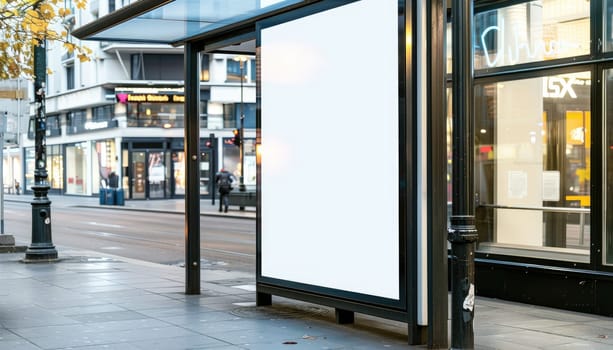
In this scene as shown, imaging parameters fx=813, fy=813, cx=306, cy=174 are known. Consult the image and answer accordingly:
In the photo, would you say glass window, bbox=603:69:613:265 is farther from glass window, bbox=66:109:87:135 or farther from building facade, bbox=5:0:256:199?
glass window, bbox=66:109:87:135

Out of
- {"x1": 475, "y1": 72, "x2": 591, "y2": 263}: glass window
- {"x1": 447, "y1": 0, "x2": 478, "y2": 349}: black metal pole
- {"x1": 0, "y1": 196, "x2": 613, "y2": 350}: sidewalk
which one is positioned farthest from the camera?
{"x1": 475, "y1": 72, "x2": 591, "y2": 263}: glass window

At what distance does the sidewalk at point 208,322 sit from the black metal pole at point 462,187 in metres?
1.15

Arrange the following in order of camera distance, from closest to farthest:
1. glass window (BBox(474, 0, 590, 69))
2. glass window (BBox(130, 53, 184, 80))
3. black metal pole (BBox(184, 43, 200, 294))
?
glass window (BBox(474, 0, 590, 69)), black metal pole (BBox(184, 43, 200, 294)), glass window (BBox(130, 53, 184, 80))

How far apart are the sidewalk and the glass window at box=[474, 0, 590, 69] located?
11.4 feet

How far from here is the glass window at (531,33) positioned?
10812 mm

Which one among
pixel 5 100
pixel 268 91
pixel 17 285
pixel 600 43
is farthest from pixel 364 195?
pixel 5 100

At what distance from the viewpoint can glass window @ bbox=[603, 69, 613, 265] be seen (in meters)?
10.1

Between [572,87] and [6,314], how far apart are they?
7.79 meters

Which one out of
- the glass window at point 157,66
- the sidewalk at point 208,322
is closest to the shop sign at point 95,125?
the glass window at point 157,66

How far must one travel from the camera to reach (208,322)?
8992 mm

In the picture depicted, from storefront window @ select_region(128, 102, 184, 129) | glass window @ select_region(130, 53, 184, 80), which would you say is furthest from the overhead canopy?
glass window @ select_region(130, 53, 184, 80)

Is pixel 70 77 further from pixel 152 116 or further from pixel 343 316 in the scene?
pixel 343 316

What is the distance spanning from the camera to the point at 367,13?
8242 millimetres

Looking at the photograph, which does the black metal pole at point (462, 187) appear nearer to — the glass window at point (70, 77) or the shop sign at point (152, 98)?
the shop sign at point (152, 98)
